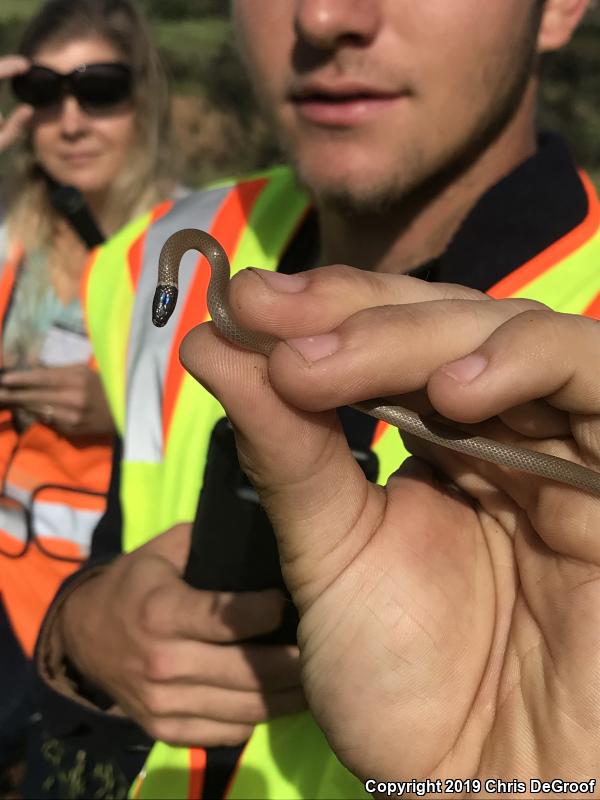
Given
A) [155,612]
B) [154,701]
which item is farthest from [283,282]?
[154,701]

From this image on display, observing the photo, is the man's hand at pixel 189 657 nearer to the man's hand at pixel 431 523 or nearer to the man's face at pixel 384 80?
the man's hand at pixel 431 523

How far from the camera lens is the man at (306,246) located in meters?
2.11

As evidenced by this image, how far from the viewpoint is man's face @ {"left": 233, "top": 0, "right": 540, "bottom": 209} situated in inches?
95.7

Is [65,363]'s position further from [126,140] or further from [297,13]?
[297,13]

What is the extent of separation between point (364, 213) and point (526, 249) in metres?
0.57

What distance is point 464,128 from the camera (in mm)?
2635

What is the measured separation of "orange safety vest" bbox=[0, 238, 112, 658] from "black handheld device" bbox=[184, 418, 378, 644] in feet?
7.33

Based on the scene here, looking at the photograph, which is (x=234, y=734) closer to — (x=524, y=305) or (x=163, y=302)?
(x=163, y=302)

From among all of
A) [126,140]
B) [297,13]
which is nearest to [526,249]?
[297,13]

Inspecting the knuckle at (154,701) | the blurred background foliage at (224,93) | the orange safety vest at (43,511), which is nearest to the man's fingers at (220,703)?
the knuckle at (154,701)

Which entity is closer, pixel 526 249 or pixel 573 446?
pixel 573 446

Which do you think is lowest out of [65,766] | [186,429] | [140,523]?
[65,766]

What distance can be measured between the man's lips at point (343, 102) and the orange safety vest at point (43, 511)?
2256 mm

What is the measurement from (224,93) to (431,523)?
12591 millimetres
